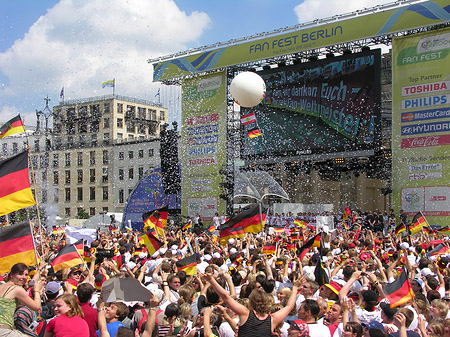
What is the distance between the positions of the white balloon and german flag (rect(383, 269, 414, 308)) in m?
10.3

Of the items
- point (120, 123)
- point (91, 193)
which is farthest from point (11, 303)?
point (120, 123)

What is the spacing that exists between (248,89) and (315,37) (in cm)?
1433

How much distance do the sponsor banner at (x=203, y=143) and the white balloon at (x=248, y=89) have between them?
54.7 ft

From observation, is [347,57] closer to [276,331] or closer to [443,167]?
[443,167]

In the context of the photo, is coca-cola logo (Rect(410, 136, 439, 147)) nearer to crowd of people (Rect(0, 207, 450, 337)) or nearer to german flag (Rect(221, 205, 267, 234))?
german flag (Rect(221, 205, 267, 234))

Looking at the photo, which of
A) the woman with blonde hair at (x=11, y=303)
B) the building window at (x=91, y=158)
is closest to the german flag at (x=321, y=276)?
the woman with blonde hair at (x=11, y=303)

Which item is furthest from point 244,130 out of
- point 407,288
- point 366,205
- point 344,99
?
point 407,288

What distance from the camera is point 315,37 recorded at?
2808cm

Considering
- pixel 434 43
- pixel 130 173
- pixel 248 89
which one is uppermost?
pixel 434 43

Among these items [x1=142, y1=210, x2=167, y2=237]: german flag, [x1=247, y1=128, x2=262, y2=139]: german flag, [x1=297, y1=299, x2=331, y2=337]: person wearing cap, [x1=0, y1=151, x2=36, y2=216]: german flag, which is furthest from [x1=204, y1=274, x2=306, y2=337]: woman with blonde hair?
[x1=247, y1=128, x2=262, y2=139]: german flag

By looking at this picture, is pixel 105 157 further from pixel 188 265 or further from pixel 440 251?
pixel 188 265

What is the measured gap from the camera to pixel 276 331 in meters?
4.82

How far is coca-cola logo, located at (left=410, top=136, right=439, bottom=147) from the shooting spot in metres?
24.4

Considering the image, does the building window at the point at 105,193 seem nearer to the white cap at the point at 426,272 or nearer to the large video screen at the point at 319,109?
the large video screen at the point at 319,109
